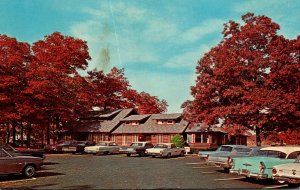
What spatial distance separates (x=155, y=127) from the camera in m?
51.7

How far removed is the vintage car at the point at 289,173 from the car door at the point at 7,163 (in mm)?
12263

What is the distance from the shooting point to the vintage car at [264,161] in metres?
15.8

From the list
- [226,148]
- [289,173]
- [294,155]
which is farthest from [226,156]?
[289,173]

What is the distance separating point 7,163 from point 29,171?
1331 millimetres

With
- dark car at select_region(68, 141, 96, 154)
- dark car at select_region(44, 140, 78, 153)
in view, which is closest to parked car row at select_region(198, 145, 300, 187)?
dark car at select_region(68, 141, 96, 154)

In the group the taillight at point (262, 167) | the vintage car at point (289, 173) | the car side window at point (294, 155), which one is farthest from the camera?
the car side window at point (294, 155)

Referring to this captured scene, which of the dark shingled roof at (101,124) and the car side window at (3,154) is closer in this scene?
the car side window at (3,154)

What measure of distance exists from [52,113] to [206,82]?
78.9ft

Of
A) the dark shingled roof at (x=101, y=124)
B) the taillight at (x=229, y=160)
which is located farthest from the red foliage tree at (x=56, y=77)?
the taillight at (x=229, y=160)

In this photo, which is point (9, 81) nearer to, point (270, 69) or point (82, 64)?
point (82, 64)

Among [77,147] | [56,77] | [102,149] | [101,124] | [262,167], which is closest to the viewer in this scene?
[262,167]

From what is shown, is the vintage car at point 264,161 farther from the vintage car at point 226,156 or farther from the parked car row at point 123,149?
the parked car row at point 123,149

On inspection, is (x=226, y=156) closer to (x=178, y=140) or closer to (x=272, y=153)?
(x=272, y=153)

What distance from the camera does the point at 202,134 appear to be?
48.1m
